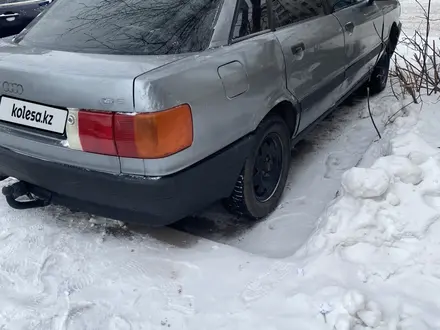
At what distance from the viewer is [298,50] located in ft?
11.0

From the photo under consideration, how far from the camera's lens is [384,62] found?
5754 millimetres

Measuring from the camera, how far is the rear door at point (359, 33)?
419 cm

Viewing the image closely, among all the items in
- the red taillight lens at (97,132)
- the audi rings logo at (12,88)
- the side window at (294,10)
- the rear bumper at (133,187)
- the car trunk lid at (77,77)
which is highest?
the side window at (294,10)

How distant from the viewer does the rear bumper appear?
241cm

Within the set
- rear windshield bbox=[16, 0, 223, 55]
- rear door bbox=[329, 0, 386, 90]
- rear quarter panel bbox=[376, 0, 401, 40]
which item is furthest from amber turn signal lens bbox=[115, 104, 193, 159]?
rear quarter panel bbox=[376, 0, 401, 40]

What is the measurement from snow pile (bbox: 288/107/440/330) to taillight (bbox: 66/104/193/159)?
3.20 ft

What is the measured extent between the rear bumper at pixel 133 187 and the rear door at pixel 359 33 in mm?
1917

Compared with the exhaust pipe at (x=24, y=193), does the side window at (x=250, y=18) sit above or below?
above

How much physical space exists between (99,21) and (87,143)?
0.92 metres

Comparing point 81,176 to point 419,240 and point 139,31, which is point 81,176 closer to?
point 139,31

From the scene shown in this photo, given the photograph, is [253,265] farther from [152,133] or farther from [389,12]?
[389,12]

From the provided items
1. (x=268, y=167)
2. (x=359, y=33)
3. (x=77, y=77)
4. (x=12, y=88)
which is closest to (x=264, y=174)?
(x=268, y=167)

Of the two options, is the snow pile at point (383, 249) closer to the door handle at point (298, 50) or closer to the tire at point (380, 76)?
the door handle at point (298, 50)

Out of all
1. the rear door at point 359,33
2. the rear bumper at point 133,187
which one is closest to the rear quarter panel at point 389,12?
the rear door at point 359,33
